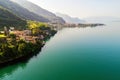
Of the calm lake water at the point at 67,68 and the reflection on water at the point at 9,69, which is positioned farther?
the reflection on water at the point at 9,69

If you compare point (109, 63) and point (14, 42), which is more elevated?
point (14, 42)

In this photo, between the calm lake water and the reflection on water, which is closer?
the calm lake water

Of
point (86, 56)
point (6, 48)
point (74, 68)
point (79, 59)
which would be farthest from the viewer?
point (86, 56)

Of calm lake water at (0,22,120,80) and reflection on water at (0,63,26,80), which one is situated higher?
reflection on water at (0,63,26,80)

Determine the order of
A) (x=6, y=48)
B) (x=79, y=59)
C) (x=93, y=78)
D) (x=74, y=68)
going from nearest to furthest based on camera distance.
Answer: (x=93, y=78)
(x=74, y=68)
(x=6, y=48)
(x=79, y=59)

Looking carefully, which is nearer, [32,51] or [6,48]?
[6,48]

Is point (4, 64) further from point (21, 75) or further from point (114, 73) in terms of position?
point (114, 73)

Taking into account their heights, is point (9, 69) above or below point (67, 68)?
above

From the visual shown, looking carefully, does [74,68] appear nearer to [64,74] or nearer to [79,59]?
[64,74]

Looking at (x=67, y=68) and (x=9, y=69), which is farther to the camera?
(x=67, y=68)

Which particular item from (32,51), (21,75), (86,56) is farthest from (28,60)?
(86,56)

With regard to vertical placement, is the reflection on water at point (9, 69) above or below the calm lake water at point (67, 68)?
above
